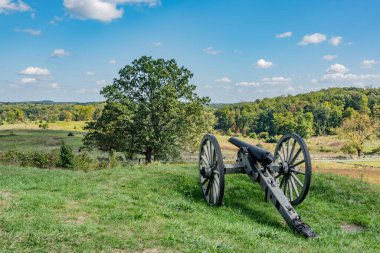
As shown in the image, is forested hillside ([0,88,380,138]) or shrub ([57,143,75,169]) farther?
forested hillside ([0,88,380,138])

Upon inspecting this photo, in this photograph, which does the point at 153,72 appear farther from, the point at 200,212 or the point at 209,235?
the point at 209,235

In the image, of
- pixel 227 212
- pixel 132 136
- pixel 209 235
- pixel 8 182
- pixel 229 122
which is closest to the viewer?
pixel 209 235

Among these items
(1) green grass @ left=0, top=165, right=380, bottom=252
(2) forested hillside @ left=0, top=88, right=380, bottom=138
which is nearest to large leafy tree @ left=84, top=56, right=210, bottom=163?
(1) green grass @ left=0, top=165, right=380, bottom=252

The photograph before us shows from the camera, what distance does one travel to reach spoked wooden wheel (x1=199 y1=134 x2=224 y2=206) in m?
8.73

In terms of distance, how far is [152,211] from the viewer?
7344 mm

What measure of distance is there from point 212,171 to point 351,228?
12.4 ft

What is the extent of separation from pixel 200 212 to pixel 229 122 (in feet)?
391

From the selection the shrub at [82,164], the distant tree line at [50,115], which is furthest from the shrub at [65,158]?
the distant tree line at [50,115]

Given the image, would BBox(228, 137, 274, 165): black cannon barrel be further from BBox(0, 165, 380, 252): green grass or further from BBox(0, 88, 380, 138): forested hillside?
BBox(0, 88, 380, 138): forested hillside

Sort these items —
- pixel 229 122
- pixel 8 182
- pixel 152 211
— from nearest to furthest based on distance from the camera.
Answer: pixel 152 211, pixel 8 182, pixel 229 122

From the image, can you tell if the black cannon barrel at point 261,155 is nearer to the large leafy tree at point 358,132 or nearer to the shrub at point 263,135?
the large leafy tree at point 358,132

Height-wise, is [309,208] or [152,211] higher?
[152,211]

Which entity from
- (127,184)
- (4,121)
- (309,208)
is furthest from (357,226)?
(4,121)

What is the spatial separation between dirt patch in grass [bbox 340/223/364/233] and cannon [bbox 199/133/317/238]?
119cm
